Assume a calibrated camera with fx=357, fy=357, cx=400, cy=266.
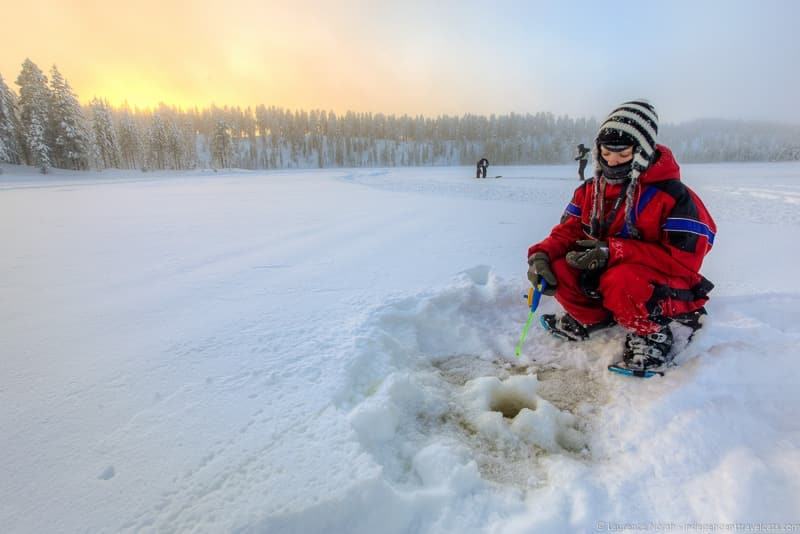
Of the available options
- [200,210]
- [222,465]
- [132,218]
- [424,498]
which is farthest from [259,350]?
[200,210]

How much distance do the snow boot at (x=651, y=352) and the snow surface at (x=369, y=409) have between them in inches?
3.3

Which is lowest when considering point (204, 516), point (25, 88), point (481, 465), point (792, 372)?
point (481, 465)

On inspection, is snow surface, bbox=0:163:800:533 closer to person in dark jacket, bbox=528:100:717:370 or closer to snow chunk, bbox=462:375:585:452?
snow chunk, bbox=462:375:585:452

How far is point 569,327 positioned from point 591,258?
56 cm

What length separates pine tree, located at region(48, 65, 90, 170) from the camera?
3556 cm

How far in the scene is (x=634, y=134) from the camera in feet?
7.15

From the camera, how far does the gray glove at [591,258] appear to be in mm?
2250

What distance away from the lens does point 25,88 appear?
34625 mm

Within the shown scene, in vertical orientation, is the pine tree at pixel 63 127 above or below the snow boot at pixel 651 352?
above

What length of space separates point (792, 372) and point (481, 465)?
177cm

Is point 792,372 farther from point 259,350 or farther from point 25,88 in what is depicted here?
point 25,88

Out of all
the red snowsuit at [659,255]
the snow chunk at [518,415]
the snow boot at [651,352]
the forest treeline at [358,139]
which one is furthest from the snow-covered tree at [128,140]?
the snow boot at [651,352]

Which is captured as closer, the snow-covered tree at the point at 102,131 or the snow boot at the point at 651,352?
the snow boot at the point at 651,352

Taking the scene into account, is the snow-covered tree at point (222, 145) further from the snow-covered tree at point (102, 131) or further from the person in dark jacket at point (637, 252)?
the person in dark jacket at point (637, 252)
